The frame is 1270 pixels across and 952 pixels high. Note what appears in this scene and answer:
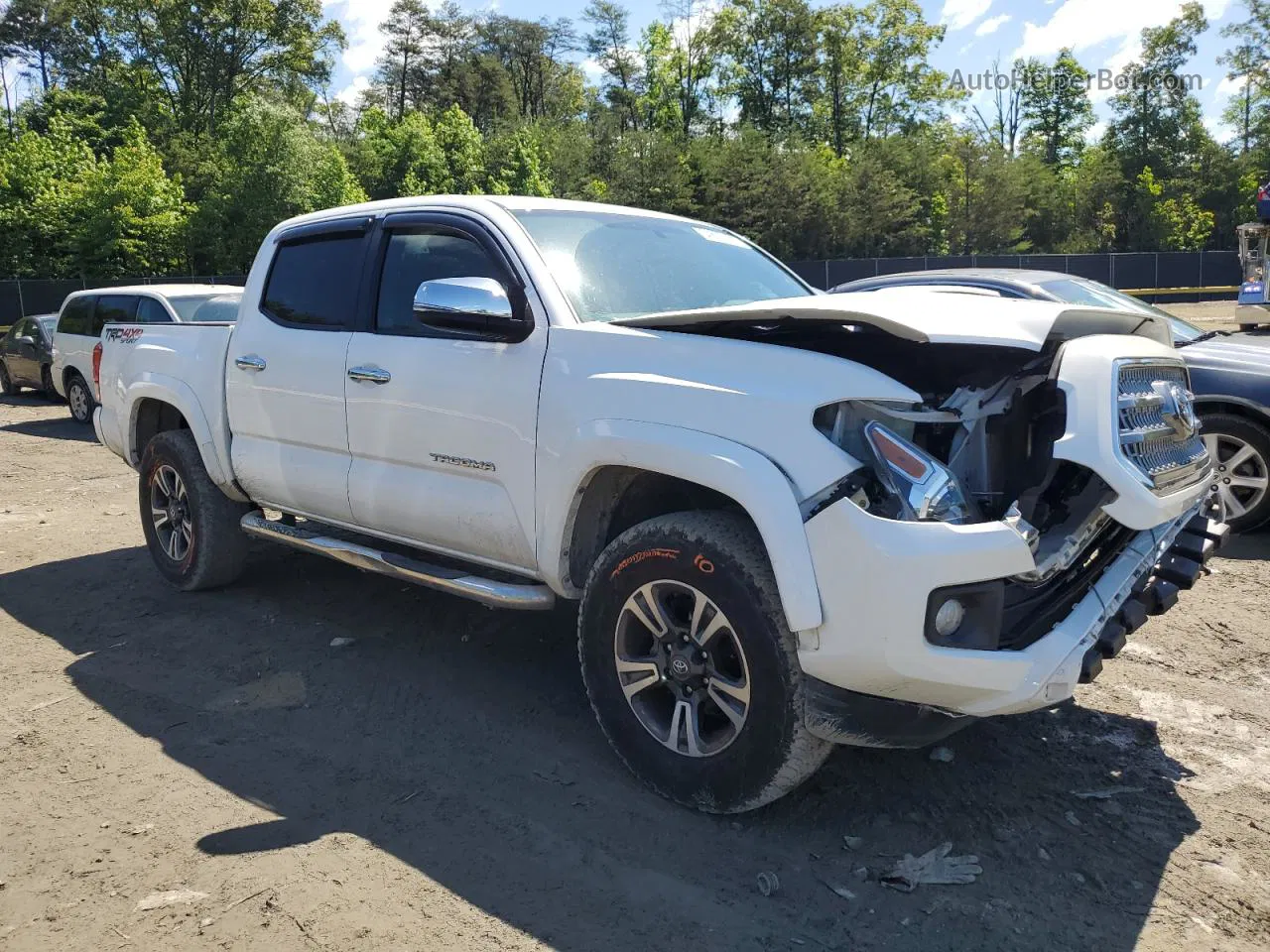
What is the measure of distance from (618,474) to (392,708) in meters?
1.54

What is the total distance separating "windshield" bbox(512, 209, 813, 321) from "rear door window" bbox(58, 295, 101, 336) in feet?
38.9


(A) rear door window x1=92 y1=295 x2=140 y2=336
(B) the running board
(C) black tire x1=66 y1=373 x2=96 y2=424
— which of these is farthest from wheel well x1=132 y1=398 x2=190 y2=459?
(C) black tire x1=66 y1=373 x2=96 y2=424

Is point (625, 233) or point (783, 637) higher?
point (625, 233)

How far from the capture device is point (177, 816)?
3.47 metres

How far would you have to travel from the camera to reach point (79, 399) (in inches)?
568

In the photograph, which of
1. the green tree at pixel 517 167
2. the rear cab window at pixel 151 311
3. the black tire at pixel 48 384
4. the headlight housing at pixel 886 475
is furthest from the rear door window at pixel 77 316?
the green tree at pixel 517 167

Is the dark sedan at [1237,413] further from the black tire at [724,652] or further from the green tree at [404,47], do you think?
the green tree at [404,47]

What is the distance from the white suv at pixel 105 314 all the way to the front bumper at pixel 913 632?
416 inches

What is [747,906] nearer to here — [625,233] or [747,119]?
[625,233]

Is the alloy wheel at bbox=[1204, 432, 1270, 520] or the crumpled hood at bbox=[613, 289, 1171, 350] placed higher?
the crumpled hood at bbox=[613, 289, 1171, 350]

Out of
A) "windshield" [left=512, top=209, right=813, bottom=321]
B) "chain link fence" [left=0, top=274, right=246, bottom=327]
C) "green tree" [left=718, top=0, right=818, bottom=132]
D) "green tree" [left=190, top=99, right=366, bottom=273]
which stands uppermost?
"green tree" [left=718, top=0, right=818, bottom=132]

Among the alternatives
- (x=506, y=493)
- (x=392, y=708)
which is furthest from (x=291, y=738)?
(x=506, y=493)

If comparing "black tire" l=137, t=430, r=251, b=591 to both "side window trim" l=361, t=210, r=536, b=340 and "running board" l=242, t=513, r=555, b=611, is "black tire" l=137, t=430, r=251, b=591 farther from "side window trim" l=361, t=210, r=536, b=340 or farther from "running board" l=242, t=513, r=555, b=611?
"side window trim" l=361, t=210, r=536, b=340

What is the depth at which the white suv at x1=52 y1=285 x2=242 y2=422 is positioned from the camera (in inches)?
476
